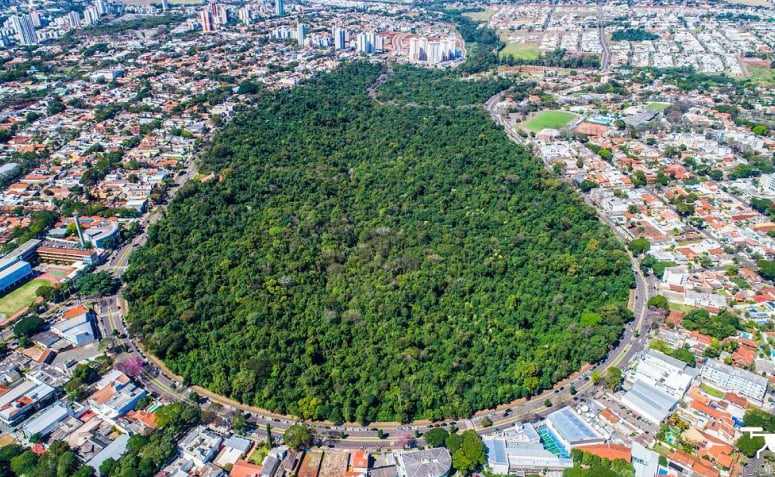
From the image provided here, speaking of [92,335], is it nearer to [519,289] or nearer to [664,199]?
[519,289]

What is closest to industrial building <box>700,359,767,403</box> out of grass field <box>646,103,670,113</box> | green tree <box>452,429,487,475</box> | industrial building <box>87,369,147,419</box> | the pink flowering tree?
green tree <box>452,429,487,475</box>

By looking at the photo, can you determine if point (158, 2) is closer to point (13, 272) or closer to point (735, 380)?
point (13, 272)

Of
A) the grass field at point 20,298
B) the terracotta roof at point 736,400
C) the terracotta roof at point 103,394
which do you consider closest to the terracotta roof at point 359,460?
the terracotta roof at point 103,394

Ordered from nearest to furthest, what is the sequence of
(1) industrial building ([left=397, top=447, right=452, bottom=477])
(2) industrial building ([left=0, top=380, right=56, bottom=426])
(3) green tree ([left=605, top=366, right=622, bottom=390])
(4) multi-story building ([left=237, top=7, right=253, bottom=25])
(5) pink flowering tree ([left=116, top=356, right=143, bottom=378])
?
(1) industrial building ([left=397, top=447, right=452, bottom=477])
(2) industrial building ([left=0, top=380, right=56, bottom=426])
(3) green tree ([left=605, top=366, right=622, bottom=390])
(5) pink flowering tree ([left=116, top=356, right=143, bottom=378])
(4) multi-story building ([left=237, top=7, right=253, bottom=25])

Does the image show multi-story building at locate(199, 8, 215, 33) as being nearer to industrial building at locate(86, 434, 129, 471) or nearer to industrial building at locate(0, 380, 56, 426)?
industrial building at locate(0, 380, 56, 426)

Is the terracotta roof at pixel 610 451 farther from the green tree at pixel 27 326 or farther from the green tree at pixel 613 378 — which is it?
the green tree at pixel 27 326

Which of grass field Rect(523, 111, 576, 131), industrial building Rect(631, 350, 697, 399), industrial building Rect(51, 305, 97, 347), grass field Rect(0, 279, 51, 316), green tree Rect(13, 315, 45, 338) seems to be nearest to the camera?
industrial building Rect(631, 350, 697, 399)
